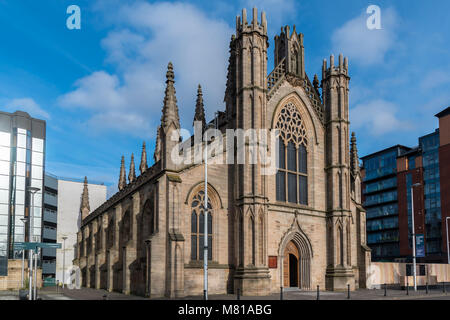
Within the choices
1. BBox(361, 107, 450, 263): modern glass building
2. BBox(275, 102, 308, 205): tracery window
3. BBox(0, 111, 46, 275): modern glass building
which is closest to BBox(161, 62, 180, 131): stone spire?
BBox(275, 102, 308, 205): tracery window

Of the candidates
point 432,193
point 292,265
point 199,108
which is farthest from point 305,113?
point 432,193

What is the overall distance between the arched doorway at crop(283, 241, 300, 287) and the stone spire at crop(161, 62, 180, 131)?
1257 centimetres

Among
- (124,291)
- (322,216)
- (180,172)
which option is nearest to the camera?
(180,172)

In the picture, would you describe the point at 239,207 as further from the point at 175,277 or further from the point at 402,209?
the point at 402,209

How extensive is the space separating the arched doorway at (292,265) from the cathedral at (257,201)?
75mm

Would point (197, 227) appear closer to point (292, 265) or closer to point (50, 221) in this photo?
point (292, 265)

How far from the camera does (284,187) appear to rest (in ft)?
111

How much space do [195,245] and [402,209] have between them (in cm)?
8356

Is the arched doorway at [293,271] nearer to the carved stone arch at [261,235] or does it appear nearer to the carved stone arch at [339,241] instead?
the carved stone arch at [339,241]

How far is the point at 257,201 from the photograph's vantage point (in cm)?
2992

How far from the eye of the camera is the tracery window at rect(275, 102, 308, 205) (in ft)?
112

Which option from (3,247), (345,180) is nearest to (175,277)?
(345,180)

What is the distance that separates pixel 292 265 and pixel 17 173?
36.8 m

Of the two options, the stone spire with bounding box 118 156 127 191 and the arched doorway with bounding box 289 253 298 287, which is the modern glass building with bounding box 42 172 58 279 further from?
the arched doorway with bounding box 289 253 298 287
